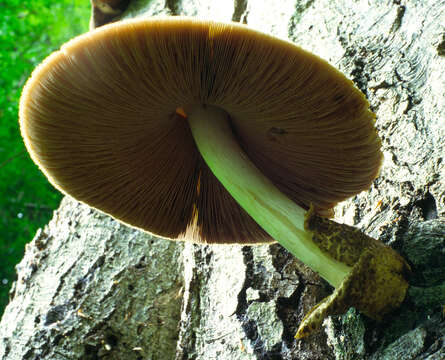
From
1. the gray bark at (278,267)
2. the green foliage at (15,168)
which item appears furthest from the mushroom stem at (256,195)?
the green foliage at (15,168)

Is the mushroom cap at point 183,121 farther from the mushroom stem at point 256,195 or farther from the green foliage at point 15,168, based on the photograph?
the green foliage at point 15,168

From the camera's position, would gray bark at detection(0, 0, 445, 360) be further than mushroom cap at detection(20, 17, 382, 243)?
Yes

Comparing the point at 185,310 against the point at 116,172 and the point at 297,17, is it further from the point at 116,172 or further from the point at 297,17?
the point at 297,17

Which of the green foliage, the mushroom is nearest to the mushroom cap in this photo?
the mushroom

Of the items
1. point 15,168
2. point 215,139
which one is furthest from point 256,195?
point 15,168

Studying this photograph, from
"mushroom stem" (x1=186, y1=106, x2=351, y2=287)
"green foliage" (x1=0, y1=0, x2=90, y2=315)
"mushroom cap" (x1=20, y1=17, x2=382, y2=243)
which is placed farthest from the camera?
"green foliage" (x1=0, y1=0, x2=90, y2=315)

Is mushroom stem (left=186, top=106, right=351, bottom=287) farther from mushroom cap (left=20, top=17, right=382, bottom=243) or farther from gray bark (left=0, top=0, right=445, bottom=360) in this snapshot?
gray bark (left=0, top=0, right=445, bottom=360)
